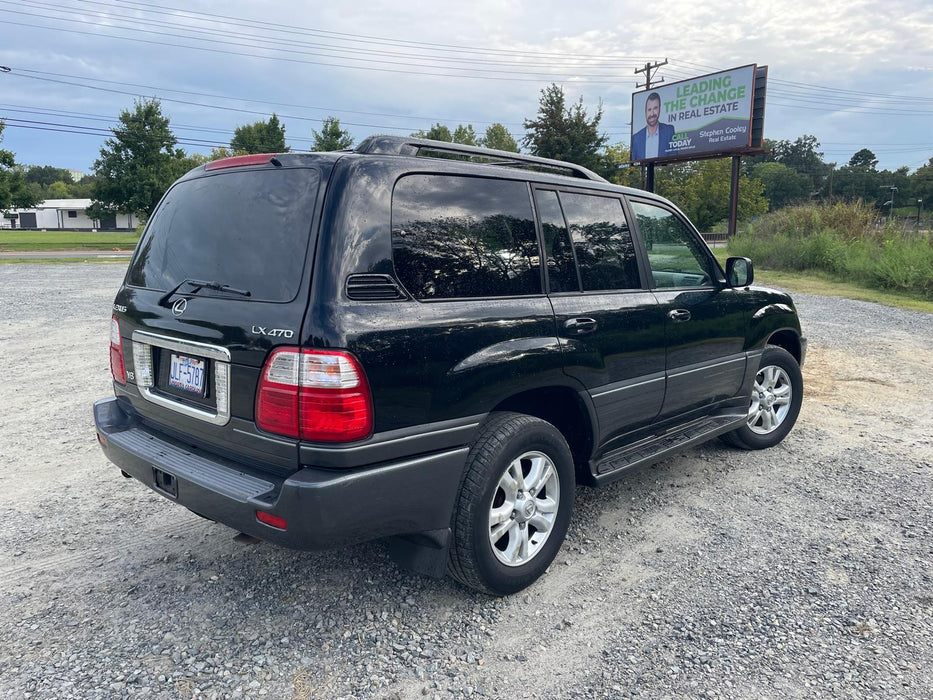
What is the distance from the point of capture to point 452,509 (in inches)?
104

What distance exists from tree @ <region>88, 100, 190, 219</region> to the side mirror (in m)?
37.6

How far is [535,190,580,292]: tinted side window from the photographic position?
3.19 metres

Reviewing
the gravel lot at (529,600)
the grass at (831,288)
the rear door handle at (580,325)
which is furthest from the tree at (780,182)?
the rear door handle at (580,325)

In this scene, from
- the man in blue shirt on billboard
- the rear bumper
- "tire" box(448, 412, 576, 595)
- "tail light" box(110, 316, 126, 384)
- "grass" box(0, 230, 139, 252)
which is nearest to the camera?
the rear bumper

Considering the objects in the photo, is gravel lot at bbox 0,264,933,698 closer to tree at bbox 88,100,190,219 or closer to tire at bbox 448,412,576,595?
tire at bbox 448,412,576,595

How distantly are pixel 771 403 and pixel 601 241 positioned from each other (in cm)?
232

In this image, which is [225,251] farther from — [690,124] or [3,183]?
[3,183]

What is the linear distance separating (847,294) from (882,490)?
12.4 meters

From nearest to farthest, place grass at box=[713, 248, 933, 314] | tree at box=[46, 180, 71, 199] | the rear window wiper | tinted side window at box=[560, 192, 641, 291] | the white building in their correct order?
1. the rear window wiper
2. tinted side window at box=[560, 192, 641, 291]
3. grass at box=[713, 248, 933, 314]
4. the white building
5. tree at box=[46, 180, 71, 199]

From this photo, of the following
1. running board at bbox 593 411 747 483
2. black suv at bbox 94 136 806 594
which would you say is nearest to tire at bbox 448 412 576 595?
black suv at bbox 94 136 806 594

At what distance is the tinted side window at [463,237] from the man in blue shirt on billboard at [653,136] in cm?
2848

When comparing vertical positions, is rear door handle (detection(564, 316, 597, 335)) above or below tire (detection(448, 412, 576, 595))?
above

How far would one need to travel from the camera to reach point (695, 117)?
1078 inches

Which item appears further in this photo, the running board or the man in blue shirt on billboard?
the man in blue shirt on billboard
